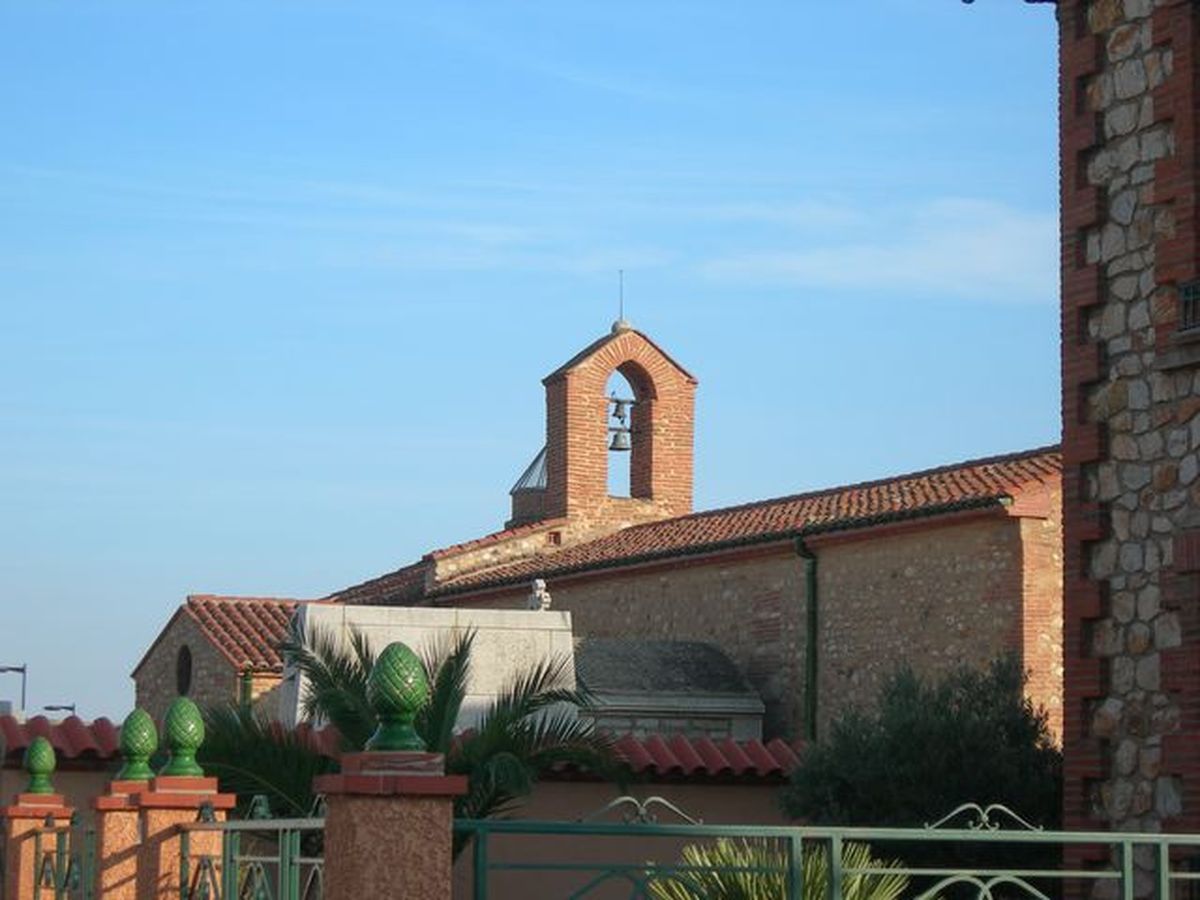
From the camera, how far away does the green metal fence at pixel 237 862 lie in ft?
25.4

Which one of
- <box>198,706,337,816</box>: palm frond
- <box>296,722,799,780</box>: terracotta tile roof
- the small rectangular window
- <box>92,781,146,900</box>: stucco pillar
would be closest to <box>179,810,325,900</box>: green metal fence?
<box>92,781,146,900</box>: stucco pillar

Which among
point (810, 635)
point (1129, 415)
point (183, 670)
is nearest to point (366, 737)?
point (1129, 415)

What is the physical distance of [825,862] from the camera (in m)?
10.3

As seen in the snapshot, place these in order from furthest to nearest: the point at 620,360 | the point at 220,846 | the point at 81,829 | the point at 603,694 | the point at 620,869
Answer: the point at 620,360, the point at 603,694, the point at 81,829, the point at 220,846, the point at 620,869

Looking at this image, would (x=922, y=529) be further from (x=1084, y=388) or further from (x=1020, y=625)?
(x=1084, y=388)

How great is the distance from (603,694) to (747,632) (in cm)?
222

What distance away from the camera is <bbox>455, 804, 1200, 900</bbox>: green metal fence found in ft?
23.1

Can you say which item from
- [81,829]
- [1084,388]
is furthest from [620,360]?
[81,829]

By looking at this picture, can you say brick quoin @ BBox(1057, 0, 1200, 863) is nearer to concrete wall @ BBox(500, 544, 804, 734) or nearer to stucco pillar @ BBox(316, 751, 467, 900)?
stucco pillar @ BBox(316, 751, 467, 900)

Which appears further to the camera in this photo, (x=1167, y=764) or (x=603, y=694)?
(x=603, y=694)

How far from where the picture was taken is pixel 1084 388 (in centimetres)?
1302

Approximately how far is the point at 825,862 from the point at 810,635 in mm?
15230

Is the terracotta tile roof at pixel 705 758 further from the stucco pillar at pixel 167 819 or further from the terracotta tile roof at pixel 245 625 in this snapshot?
the terracotta tile roof at pixel 245 625

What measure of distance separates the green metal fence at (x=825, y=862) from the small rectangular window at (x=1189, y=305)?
2.90m
